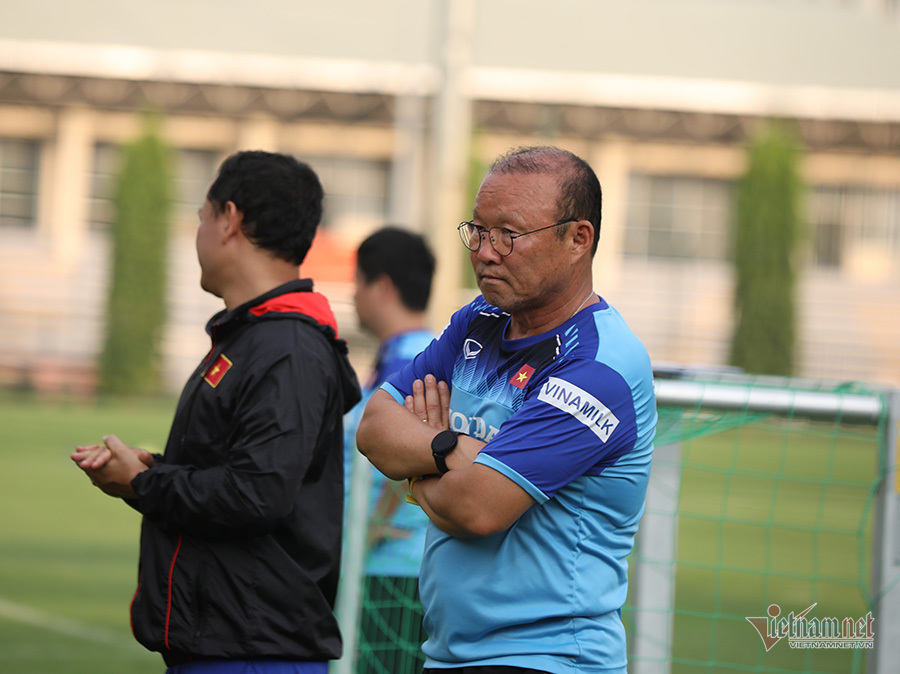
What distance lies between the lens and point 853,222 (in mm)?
29719

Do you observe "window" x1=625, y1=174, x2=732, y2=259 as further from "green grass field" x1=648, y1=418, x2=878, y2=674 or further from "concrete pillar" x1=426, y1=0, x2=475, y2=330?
"concrete pillar" x1=426, y1=0, x2=475, y2=330

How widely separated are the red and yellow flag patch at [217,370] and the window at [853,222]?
29.5m

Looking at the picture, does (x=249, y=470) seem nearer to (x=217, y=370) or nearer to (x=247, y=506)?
(x=247, y=506)

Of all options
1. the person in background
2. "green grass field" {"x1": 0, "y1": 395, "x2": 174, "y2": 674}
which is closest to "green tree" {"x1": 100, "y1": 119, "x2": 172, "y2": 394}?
"green grass field" {"x1": 0, "y1": 395, "x2": 174, "y2": 674}

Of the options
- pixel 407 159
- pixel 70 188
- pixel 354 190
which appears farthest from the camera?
pixel 354 190

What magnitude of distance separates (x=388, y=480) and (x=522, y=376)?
1.99m

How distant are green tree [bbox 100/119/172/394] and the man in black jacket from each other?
21.4 meters

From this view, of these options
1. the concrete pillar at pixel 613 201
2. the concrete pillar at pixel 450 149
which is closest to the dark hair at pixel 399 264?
the concrete pillar at pixel 450 149

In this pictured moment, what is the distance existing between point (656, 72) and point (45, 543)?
84.6 ft

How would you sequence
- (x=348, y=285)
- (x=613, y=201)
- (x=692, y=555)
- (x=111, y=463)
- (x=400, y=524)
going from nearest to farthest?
(x=111, y=463) → (x=400, y=524) → (x=692, y=555) → (x=348, y=285) → (x=613, y=201)

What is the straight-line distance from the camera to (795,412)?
3.62m

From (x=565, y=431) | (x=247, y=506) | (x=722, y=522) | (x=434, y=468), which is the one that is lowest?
(x=722, y=522)

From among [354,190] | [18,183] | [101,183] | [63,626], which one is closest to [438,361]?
[63,626]

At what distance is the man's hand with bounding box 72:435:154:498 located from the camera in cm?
239
